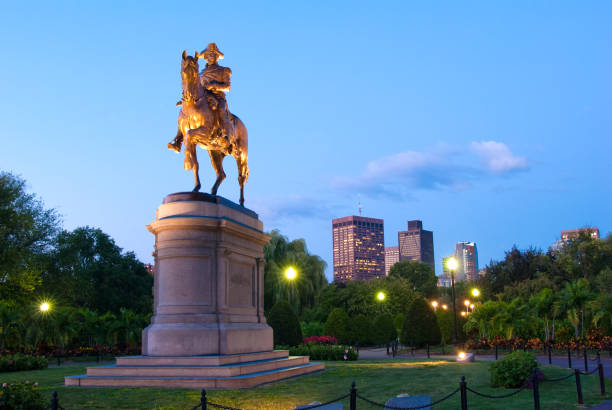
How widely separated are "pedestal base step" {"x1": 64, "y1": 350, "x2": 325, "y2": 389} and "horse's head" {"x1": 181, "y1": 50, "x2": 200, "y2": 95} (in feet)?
27.4

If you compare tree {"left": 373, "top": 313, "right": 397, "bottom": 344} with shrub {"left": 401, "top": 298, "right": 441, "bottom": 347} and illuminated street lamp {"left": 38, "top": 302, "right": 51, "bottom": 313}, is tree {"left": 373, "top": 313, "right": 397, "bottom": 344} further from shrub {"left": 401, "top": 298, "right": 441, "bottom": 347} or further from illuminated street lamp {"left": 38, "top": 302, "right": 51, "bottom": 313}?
illuminated street lamp {"left": 38, "top": 302, "right": 51, "bottom": 313}

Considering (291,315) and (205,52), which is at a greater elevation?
(205,52)

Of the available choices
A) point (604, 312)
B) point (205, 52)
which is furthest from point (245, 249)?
point (604, 312)

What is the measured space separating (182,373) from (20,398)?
196 inches

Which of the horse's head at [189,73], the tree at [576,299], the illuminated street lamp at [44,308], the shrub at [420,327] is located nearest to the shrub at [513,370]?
the horse's head at [189,73]

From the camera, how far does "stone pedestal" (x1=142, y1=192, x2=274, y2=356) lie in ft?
53.5

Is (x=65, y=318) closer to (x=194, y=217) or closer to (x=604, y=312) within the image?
(x=194, y=217)

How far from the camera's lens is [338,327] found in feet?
149

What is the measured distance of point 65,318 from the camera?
109ft

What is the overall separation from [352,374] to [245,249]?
17.2ft

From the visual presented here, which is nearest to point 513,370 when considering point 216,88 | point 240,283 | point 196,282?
point 240,283

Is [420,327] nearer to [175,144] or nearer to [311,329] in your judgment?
[311,329]

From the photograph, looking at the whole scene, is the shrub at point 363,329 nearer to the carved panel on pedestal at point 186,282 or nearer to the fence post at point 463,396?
the carved panel on pedestal at point 186,282

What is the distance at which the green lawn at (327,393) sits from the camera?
1208cm
